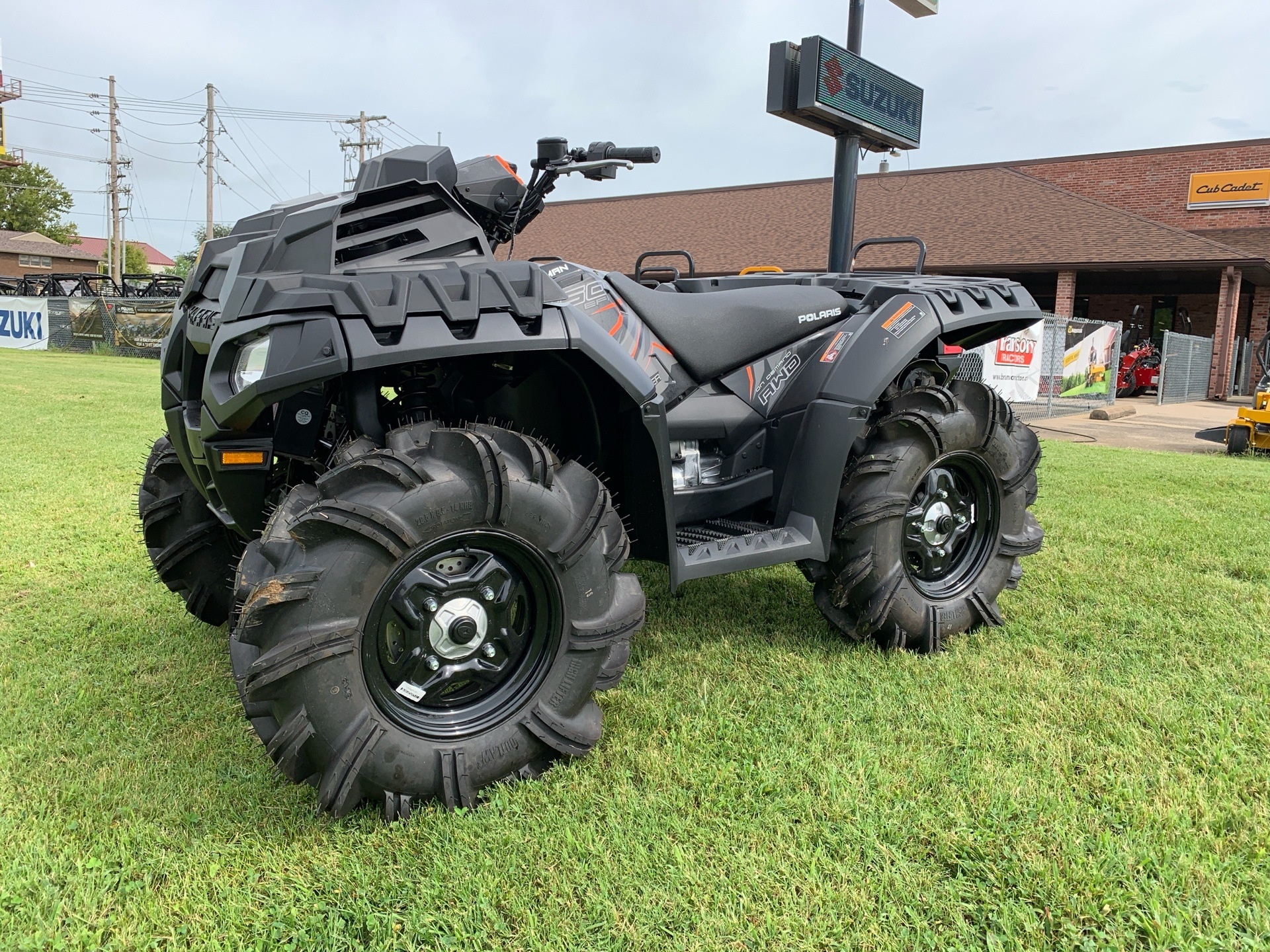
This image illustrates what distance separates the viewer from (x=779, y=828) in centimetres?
244

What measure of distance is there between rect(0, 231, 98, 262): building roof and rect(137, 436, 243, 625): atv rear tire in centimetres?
7185

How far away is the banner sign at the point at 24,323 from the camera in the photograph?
1014 inches

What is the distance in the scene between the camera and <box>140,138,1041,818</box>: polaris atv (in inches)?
92.6

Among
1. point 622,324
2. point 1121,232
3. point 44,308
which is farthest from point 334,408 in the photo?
point 44,308

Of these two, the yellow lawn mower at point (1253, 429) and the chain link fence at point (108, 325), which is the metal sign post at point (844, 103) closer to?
the yellow lawn mower at point (1253, 429)

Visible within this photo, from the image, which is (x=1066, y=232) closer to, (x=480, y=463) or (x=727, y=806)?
(x=727, y=806)

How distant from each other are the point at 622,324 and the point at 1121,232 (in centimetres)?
2383

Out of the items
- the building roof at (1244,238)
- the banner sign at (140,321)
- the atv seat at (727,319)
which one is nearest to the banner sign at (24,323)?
the banner sign at (140,321)

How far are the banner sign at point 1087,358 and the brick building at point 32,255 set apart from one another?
66.2 m

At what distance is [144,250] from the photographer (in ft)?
349

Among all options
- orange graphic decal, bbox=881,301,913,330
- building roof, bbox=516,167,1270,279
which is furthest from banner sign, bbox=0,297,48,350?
orange graphic decal, bbox=881,301,913,330

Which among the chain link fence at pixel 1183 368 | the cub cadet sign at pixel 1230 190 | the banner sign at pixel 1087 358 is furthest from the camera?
the cub cadet sign at pixel 1230 190

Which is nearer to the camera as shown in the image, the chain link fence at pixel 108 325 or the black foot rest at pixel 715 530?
the black foot rest at pixel 715 530

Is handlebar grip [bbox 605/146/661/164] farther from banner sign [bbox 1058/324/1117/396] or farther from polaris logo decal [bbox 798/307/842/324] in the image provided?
banner sign [bbox 1058/324/1117/396]
